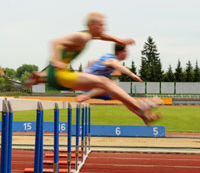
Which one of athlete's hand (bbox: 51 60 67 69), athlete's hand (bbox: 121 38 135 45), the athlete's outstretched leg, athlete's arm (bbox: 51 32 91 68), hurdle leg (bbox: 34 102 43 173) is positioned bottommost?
hurdle leg (bbox: 34 102 43 173)

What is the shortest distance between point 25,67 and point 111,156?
107 metres

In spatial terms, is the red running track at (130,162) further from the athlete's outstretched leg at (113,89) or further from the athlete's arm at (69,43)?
the athlete's arm at (69,43)

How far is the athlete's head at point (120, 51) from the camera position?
3.56m

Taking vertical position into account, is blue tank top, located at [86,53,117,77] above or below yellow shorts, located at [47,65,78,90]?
above

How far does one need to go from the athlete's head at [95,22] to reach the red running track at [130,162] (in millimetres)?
7836

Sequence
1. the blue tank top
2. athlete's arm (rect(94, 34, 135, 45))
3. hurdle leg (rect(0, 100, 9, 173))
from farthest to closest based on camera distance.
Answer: the blue tank top, athlete's arm (rect(94, 34, 135, 45)), hurdle leg (rect(0, 100, 9, 173))

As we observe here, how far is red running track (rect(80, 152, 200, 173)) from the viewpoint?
10812mm

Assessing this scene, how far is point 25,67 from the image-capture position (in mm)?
116812

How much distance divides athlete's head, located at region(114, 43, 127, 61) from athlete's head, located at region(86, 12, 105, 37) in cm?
59

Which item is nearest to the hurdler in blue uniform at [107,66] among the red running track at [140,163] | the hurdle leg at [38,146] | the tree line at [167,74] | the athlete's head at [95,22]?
the athlete's head at [95,22]

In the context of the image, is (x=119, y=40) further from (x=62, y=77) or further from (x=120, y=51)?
(x=62, y=77)

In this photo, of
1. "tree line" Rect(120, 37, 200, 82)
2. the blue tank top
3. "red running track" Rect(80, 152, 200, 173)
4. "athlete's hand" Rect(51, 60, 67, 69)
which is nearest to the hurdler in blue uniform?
the blue tank top

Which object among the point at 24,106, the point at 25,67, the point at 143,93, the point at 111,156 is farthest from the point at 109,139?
the point at 25,67

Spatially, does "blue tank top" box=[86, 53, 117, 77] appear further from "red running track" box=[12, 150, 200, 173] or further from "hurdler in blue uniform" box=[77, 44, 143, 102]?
"red running track" box=[12, 150, 200, 173]
